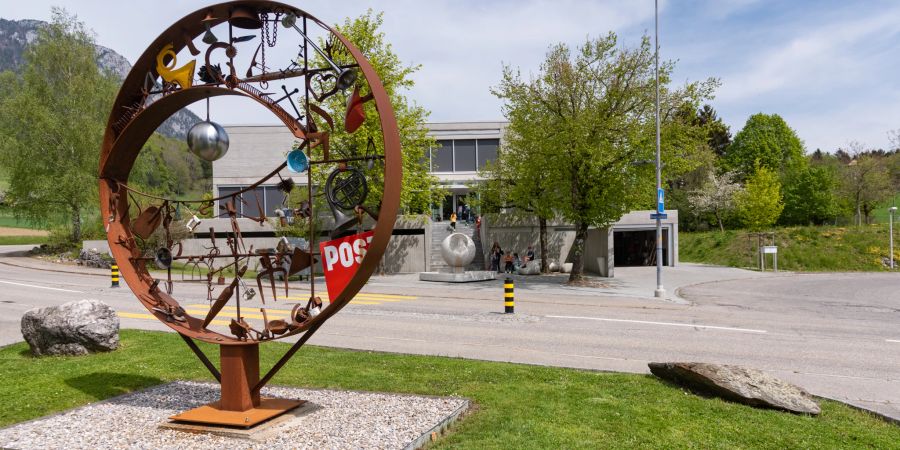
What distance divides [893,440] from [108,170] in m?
9.47

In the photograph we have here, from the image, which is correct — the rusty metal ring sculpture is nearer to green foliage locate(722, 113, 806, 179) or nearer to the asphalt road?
the asphalt road

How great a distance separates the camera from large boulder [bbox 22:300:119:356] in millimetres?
11062

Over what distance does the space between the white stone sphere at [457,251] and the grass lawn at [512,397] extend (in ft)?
51.6

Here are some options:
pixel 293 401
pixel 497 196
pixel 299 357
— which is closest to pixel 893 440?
pixel 293 401

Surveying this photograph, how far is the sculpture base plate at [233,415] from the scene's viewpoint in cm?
714

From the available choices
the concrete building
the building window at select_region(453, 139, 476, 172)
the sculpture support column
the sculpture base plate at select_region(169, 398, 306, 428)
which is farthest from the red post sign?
the building window at select_region(453, 139, 476, 172)

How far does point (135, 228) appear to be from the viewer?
324 inches

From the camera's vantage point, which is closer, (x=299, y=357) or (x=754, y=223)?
(x=299, y=357)

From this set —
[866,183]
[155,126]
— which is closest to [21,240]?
[155,126]

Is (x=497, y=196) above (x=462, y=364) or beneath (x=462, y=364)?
above

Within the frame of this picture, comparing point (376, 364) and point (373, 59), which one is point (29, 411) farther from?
point (373, 59)

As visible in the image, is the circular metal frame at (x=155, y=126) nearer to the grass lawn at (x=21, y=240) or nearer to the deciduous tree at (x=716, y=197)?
the grass lawn at (x=21, y=240)

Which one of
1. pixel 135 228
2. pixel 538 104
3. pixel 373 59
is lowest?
pixel 135 228

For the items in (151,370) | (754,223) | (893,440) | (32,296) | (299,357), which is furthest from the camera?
(754,223)
